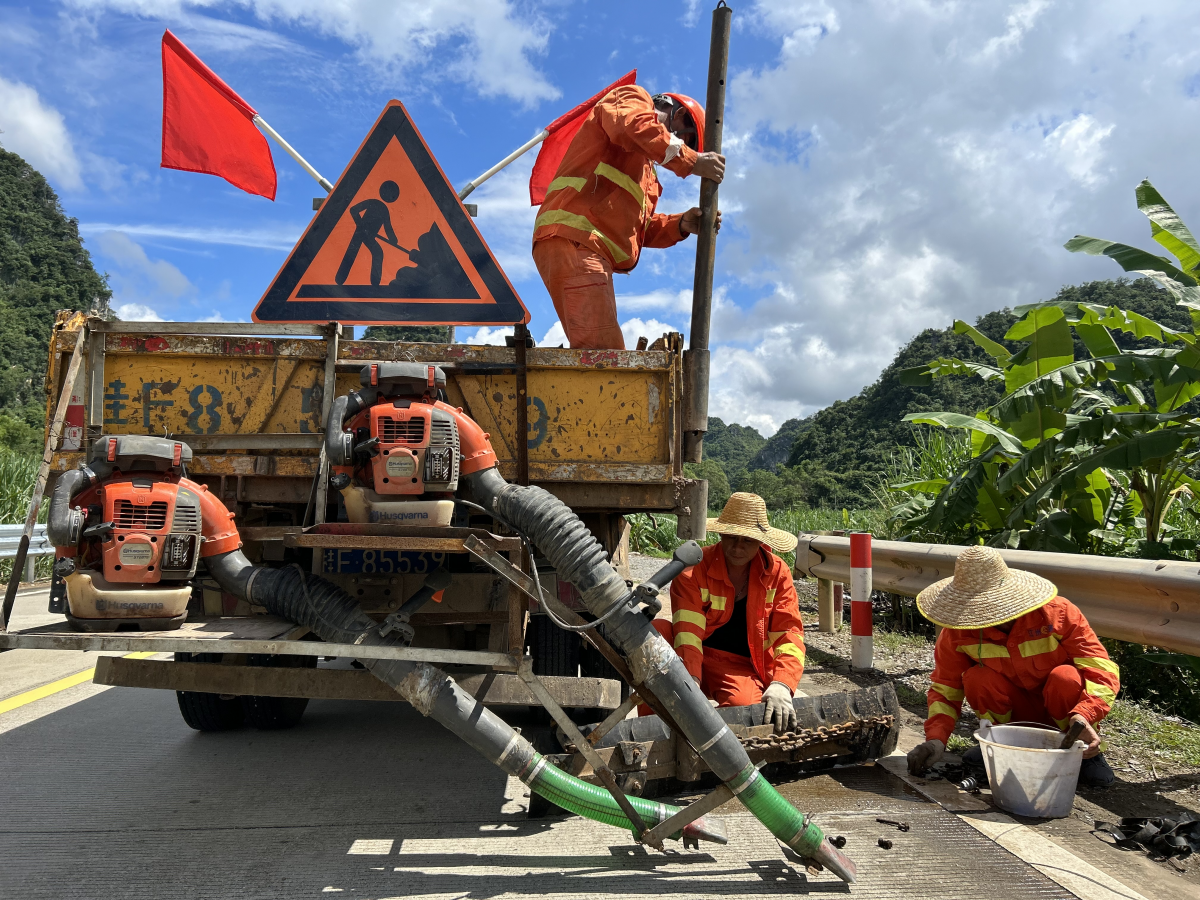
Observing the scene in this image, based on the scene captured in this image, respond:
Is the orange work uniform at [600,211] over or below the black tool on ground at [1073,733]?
over

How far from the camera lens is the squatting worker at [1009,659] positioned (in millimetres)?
3420

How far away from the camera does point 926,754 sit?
142 inches

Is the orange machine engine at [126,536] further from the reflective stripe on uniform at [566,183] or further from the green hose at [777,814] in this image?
the reflective stripe on uniform at [566,183]

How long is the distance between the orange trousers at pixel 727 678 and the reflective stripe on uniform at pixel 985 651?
936 mm

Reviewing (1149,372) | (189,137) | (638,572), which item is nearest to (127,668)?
(189,137)

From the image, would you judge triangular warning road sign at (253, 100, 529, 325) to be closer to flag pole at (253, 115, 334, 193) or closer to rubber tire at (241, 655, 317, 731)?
rubber tire at (241, 655, 317, 731)

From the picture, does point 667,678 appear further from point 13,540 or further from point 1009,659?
point 13,540

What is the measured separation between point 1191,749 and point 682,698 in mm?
2825

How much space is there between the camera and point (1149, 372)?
6059 mm

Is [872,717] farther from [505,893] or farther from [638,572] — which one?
[638,572]

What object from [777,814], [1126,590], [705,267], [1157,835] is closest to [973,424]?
[1126,590]

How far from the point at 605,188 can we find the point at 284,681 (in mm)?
3182

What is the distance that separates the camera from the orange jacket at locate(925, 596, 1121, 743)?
340 centimetres


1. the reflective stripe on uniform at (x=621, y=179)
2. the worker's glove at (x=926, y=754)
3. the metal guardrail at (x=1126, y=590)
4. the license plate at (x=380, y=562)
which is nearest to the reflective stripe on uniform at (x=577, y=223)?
the reflective stripe on uniform at (x=621, y=179)
